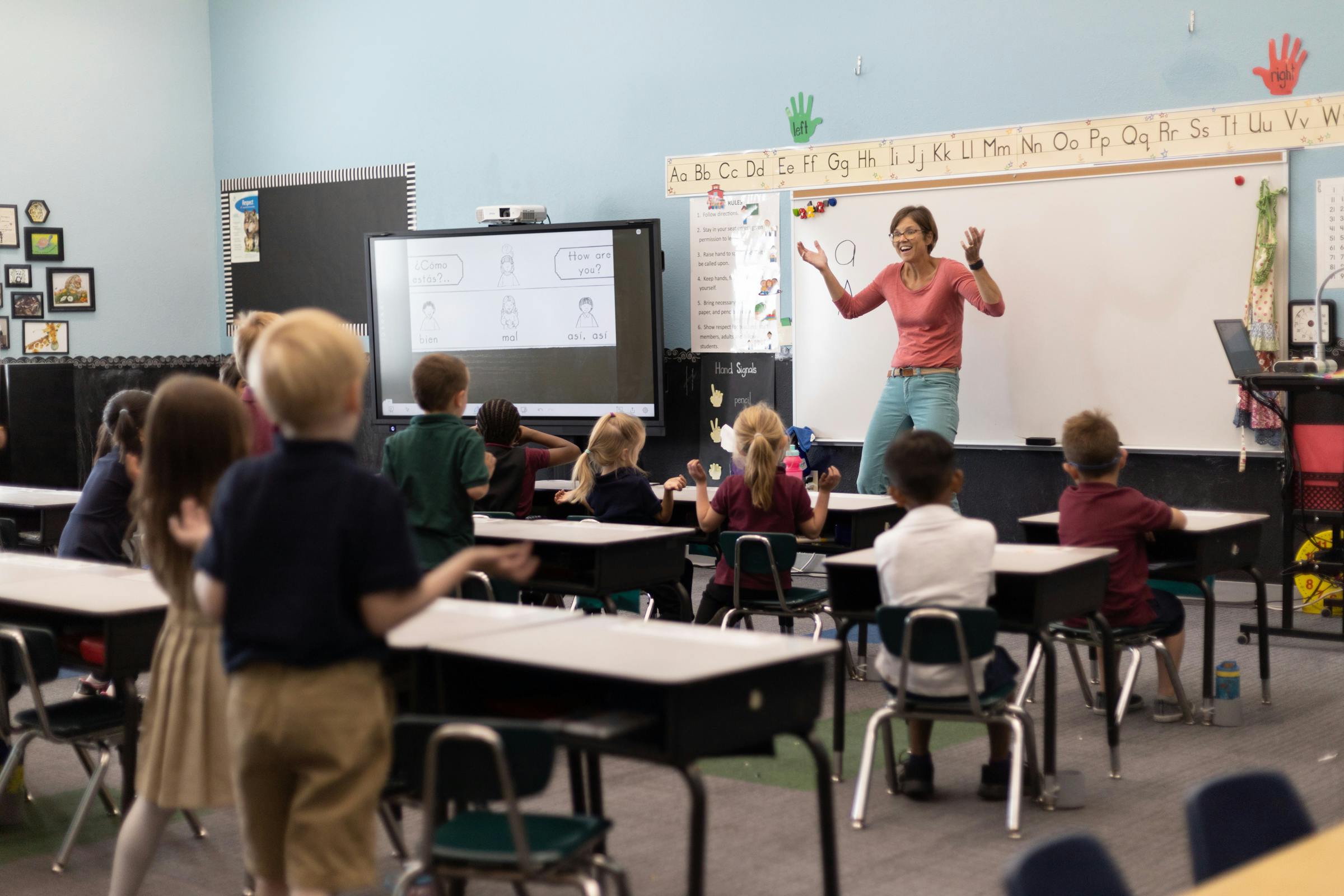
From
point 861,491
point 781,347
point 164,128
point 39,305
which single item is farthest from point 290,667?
point 164,128

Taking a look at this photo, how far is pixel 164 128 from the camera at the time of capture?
10312mm

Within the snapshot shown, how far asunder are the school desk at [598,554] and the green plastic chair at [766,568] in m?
0.18

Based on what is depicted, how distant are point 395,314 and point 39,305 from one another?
2626 mm

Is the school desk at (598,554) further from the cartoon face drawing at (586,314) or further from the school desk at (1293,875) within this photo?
the cartoon face drawing at (586,314)

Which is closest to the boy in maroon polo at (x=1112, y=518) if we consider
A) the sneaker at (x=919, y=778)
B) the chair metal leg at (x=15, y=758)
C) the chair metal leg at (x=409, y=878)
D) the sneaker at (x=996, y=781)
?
the sneaker at (x=996, y=781)

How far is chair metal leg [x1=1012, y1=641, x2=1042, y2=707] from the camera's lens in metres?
3.98

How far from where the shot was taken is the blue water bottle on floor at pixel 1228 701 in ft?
14.7

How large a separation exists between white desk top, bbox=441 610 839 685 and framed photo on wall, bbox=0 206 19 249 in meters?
8.09

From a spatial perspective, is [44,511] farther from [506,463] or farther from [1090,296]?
[1090,296]

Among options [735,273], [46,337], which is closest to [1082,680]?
[735,273]

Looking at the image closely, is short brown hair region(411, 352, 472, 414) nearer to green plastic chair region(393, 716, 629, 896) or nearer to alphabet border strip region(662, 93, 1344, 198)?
green plastic chair region(393, 716, 629, 896)

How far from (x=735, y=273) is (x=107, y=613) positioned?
5514 millimetres

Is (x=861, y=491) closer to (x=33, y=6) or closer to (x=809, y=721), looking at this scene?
(x=809, y=721)

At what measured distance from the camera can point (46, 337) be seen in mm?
9656
